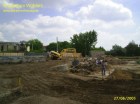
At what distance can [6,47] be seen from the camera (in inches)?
2549

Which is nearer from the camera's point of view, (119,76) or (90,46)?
A: (119,76)

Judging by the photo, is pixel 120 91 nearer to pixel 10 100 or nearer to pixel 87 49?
pixel 10 100

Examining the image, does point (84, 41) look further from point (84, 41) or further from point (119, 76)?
point (119, 76)

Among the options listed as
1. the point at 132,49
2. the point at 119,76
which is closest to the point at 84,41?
the point at 132,49

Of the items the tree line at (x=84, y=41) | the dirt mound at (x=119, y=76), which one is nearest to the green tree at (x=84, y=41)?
the tree line at (x=84, y=41)

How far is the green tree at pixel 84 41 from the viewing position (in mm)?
87562

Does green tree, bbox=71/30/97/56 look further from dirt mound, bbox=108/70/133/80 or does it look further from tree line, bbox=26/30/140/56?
dirt mound, bbox=108/70/133/80

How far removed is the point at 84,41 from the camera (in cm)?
8969

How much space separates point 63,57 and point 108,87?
87.2 ft

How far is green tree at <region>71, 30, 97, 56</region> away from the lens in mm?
87562

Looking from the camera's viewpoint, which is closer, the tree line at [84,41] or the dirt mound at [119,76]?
the dirt mound at [119,76]

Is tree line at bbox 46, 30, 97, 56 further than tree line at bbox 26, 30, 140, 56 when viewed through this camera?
Yes

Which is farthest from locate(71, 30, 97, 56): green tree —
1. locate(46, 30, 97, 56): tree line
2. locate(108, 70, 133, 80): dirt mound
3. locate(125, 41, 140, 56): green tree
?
locate(108, 70, 133, 80): dirt mound

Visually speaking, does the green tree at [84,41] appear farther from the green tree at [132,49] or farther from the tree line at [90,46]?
the green tree at [132,49]
